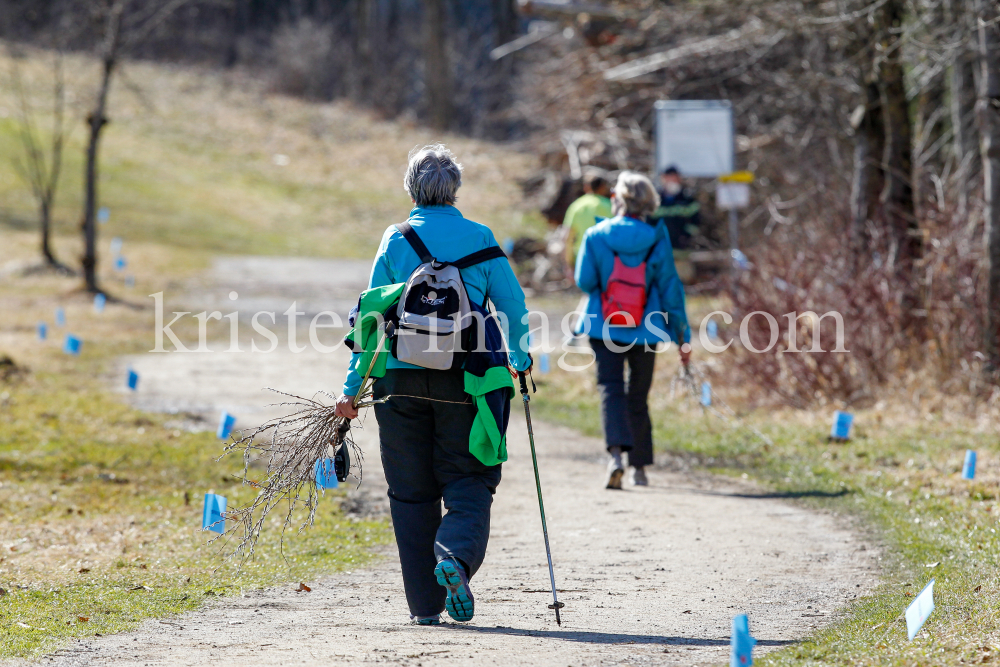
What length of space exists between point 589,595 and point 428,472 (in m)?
1.04

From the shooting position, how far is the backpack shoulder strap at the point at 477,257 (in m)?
4.57

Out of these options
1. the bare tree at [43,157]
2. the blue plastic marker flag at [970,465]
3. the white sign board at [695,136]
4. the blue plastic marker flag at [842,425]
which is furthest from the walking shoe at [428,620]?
the bare tree at [43,157]

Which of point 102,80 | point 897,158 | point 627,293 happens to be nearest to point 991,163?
point 897,158

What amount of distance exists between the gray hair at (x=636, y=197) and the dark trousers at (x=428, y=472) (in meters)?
3.01

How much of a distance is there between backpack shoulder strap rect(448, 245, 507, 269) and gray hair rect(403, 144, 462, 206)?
0.25 metres

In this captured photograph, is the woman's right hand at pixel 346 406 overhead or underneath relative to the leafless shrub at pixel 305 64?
underneath

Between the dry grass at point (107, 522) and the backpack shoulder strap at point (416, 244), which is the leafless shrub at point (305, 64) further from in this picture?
the backpack shoulder strap at point (416, 244)

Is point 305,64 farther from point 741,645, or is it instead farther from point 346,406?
point 741,645

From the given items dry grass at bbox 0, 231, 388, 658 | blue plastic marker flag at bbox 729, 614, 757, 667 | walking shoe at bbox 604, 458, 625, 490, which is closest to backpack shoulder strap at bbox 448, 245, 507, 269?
blue plastic marker flag at bbox 729, 614, 757, 667

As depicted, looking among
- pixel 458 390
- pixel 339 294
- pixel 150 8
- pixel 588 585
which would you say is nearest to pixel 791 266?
pixel 588 585

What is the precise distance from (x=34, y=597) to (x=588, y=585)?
245 cm

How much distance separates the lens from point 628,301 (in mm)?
7270

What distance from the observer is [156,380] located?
1277cm

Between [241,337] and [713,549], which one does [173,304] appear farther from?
[713,549]
